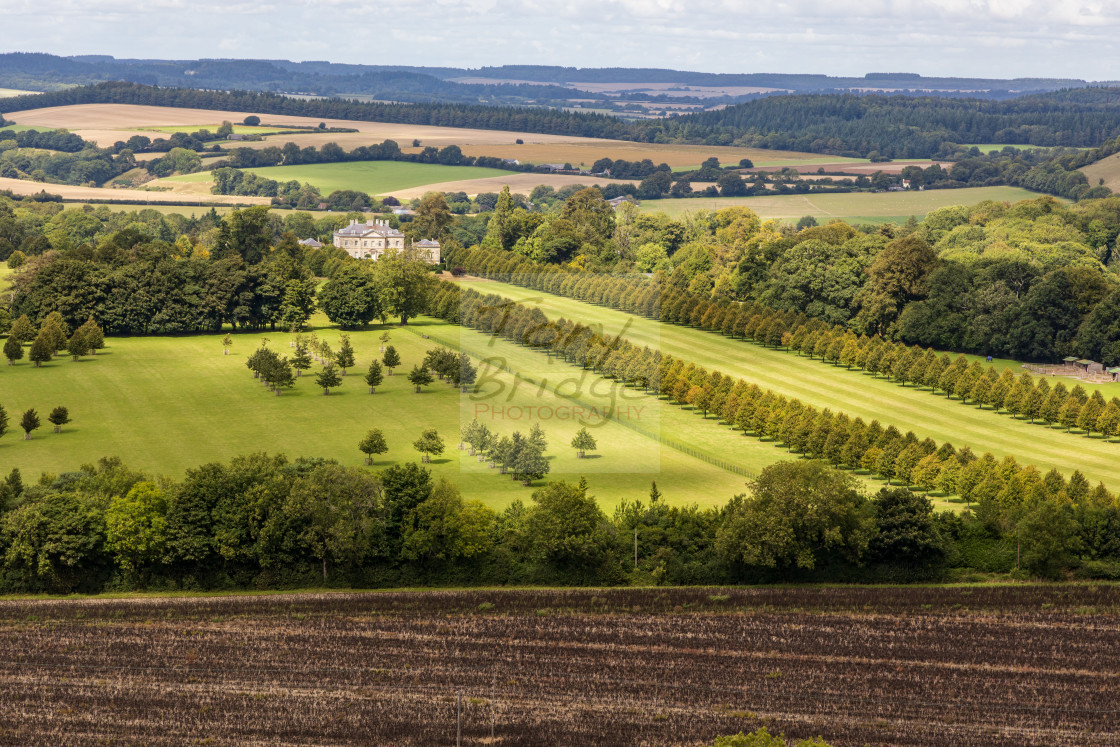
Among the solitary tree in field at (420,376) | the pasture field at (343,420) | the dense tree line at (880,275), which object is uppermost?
the dense tree line at (880,275)

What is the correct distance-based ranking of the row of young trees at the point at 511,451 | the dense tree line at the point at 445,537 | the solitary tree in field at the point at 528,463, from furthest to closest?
the row of young trees at the point at 511,451 → the solitary tree in field at the point at 528,463 → the dense tree line at the point at 445,537

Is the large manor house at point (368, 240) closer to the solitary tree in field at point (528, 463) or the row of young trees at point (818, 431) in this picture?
the row of young trees at point (818, 431)

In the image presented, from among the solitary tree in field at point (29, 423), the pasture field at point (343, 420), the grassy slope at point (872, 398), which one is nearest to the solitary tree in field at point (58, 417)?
the pasture field at point (343, 420)

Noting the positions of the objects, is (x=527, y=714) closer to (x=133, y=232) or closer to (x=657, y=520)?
(x=657, y=520)

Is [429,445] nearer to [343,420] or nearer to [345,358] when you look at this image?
[343,420]

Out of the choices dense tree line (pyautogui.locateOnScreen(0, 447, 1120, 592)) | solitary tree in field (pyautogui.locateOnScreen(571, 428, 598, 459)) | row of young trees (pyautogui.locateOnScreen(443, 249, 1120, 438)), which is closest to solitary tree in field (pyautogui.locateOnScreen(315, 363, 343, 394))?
solitary tree in field (pyautogui.locateOnScreen(571, 428, 598, 459))

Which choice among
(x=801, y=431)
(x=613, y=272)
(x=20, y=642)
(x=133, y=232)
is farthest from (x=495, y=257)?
(x=20, y=642)
